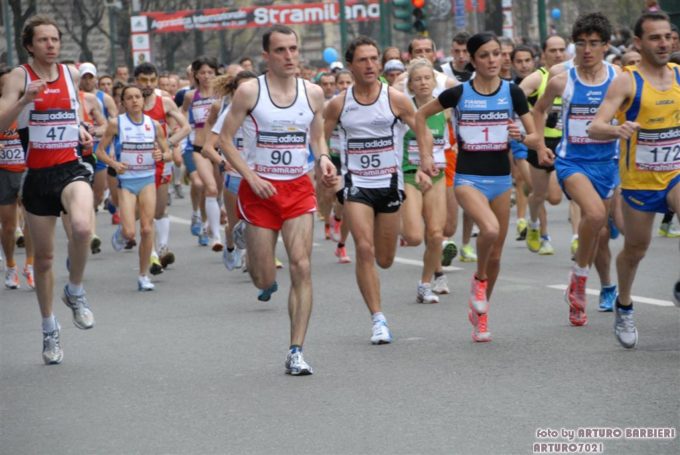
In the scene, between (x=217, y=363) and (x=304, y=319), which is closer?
(x=304, y=319)

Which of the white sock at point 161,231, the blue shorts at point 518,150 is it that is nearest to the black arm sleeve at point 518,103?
the blue shorts at point 518,150

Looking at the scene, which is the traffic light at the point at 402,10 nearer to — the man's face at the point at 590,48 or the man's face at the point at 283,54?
the man's face at the point at 590,48

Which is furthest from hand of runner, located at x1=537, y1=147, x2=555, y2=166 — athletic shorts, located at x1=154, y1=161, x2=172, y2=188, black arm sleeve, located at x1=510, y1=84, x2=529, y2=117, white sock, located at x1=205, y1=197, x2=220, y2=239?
white sock, located at x1=205, y1=197, x2=220, y2=239

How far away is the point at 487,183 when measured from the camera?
10.2 meters

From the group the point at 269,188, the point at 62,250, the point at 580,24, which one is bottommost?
the point at 62,250

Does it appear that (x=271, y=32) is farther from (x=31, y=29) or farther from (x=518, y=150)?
(x=518, y=150)

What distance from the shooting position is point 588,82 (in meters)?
10.6

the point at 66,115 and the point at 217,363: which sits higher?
the point at 66,115

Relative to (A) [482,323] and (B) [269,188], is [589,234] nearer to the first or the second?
(A) [482,323]

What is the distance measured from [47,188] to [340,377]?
244 cm

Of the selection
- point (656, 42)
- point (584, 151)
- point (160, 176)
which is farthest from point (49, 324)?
point (160, 176)

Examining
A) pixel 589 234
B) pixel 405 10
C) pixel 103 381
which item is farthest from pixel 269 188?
pixel 405 10

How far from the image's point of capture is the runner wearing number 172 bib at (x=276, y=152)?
913 cm

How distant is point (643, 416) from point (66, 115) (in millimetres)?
4512
